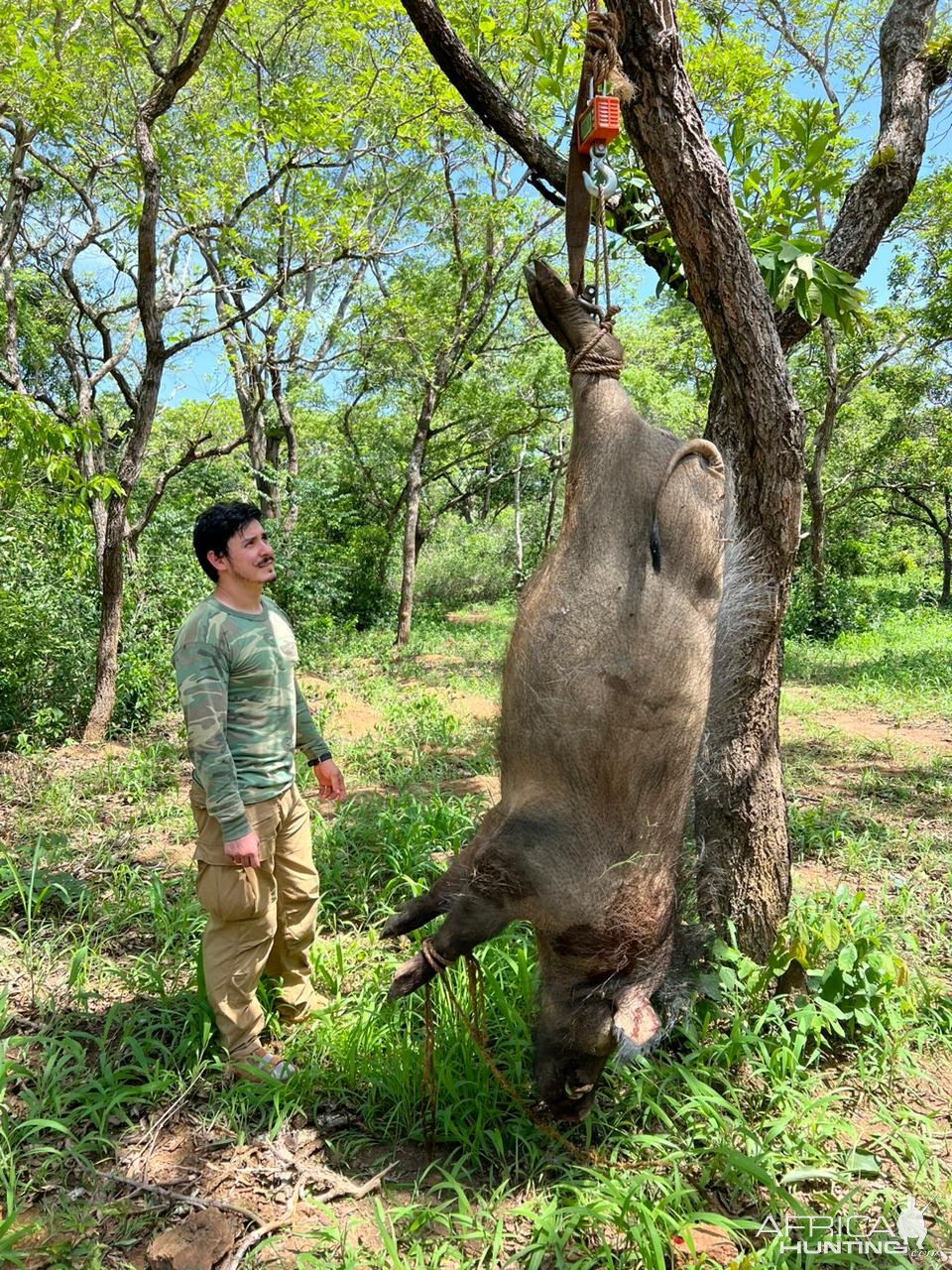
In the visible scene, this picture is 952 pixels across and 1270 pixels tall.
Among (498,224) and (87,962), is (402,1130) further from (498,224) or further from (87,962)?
(498,224)

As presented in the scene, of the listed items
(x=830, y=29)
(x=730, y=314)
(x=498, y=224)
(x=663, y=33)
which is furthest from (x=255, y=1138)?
(x=830, y=29)

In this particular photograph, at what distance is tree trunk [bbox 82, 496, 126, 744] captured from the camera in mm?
6809

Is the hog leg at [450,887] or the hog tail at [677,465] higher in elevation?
the hog tail at [677,465]

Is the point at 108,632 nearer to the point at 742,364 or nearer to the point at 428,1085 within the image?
the point at 428,1085

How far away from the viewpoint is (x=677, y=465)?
2098mm

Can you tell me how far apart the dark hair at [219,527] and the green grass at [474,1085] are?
66.5 inches

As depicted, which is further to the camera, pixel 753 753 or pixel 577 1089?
pixel 753 753

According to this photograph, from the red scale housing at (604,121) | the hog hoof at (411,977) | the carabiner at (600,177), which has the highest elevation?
the red scale housing at (604,121)

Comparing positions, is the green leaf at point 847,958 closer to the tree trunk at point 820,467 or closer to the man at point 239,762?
the man at point 239,762

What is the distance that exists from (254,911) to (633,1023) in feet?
4.62

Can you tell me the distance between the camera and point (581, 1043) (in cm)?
203

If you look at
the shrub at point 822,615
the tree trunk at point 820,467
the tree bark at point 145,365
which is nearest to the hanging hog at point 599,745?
the tree bark at point 145,365

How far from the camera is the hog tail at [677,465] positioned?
2.03 metres

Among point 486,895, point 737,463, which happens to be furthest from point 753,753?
point 486,895
